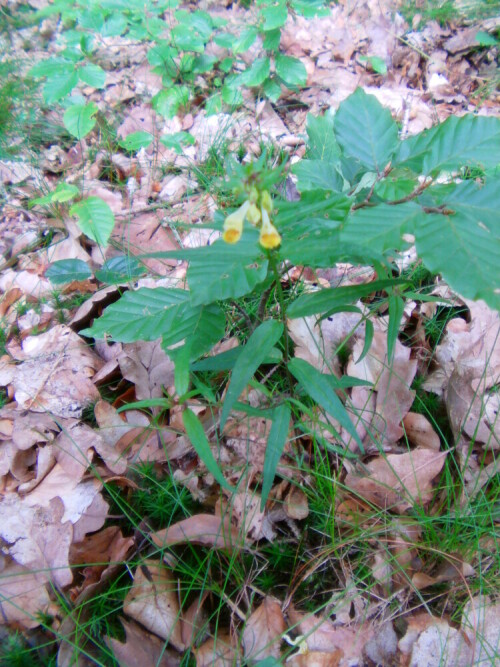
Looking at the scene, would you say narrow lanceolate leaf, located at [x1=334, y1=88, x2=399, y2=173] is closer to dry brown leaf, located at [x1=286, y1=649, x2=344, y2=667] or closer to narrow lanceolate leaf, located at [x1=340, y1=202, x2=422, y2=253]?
narrow lanceolate leaf, located at [x1=340, y1=202, x2=422, y2=253]

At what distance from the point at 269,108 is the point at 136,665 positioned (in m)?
3.37

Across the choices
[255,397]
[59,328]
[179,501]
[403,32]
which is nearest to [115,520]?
[179,501]

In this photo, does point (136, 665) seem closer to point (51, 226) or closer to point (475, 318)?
point (475, 318)

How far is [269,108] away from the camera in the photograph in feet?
10.9

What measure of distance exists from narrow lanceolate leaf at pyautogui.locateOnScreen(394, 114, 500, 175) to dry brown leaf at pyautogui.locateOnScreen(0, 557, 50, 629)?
173 centimetres

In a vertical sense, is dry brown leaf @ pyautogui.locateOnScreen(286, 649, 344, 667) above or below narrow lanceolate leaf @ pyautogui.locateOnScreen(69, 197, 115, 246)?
below

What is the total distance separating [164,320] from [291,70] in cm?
256

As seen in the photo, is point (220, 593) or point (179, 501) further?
point (179, 501)

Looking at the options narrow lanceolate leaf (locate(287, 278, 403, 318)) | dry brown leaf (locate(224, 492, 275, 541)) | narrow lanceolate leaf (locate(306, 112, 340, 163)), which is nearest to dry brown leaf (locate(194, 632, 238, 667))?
dry brown leaf (locate(224, 492, 275, 541))

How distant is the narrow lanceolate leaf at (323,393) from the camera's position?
45.4 inches

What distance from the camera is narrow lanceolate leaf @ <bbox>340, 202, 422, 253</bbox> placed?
823 mm

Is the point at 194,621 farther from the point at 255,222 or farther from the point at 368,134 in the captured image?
the point at 368,134

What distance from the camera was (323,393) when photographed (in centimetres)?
119

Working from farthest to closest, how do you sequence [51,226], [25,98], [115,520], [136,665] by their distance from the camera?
[25,98] < [51,226] < [115,520] < [136,665]
